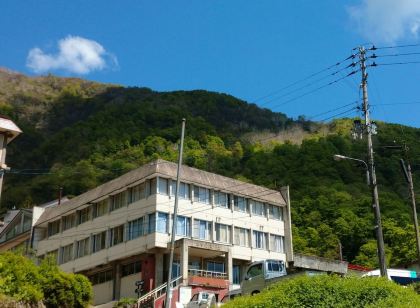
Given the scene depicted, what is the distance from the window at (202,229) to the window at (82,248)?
10.6 m

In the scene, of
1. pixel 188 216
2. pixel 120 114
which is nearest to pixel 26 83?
pixel 120 114

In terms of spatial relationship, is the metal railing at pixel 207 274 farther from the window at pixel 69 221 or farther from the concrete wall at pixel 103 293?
the window at pixel 69 221

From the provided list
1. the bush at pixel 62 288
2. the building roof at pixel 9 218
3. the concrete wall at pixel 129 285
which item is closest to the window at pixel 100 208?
the concrete wall at pixel 129 285

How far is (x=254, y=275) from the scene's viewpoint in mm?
30000

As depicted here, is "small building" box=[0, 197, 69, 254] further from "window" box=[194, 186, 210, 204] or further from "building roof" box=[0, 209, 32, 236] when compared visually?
"window" box=[194, 186, 210, 204]

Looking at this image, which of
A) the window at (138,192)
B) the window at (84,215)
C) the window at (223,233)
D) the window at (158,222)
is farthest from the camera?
the window at (84,215)

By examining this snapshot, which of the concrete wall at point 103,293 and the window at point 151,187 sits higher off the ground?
the window at point 151,187

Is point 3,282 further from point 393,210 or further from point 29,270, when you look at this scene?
point 393,210

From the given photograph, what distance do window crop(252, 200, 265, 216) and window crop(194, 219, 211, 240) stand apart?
6101 mm

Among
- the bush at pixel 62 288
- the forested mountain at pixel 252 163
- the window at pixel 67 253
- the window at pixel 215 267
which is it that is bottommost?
the bush at pixel 62 288

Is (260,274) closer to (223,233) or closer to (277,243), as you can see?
(223,233)

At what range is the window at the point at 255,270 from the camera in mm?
29922

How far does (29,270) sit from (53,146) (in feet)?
289

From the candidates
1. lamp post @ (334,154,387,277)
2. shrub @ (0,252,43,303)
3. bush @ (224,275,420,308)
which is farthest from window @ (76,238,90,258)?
bush @ (224,275,420,308)
